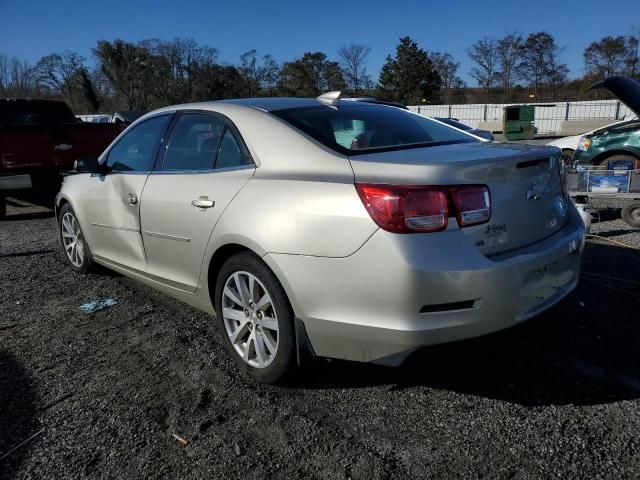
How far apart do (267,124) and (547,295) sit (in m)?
1.72

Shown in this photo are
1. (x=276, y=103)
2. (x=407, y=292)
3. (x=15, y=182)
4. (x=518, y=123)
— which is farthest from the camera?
(x=518, y=123)

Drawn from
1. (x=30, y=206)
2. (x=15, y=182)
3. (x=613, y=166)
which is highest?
(x=613, y=166)

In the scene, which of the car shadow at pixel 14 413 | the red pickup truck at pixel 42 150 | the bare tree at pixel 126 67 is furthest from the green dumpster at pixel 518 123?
the bare tree at pixel 126 67

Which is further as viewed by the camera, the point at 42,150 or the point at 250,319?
the point at 42,150

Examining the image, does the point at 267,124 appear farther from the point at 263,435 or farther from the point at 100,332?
the point at 100,332

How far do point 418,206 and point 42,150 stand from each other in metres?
7.65

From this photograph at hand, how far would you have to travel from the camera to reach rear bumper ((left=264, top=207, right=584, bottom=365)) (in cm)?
224

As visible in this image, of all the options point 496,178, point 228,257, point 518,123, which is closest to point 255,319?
point 228,257

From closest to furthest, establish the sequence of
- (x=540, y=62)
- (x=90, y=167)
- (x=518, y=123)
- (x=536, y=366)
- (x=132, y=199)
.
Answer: (x=536, y=366) < (x=132, y=199) < (x=90, y=167) < (x=518, y=123) < (x=540, y=62)

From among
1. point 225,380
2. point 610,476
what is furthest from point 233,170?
→ point 610,476

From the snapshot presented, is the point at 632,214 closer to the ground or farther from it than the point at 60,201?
closer to the ground

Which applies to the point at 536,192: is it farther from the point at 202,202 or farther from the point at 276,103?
the point at 202,202

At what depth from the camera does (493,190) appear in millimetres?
2416

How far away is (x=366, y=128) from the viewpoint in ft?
10.4
